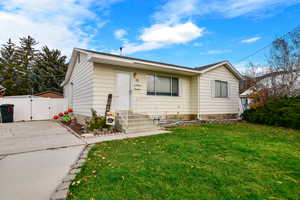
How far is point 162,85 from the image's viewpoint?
26.3 ft

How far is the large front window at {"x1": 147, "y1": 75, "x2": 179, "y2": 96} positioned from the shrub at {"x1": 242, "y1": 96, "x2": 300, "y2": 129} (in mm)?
4852

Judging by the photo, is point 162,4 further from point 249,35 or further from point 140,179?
point 140,179

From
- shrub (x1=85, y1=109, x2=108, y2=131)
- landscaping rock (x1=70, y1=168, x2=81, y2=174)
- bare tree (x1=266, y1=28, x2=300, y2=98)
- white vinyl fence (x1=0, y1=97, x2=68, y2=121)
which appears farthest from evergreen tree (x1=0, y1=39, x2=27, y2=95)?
bare tree (x1=266, y1=28, x2=300, y2=98)

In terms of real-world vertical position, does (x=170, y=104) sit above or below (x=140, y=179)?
above

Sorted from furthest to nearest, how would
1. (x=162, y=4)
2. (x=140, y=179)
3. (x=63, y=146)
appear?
(x=162, y=4)
(x=63, y=146)
(x=140, y=179)

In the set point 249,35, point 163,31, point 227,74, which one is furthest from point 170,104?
point 249,35

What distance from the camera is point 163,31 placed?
479 inches

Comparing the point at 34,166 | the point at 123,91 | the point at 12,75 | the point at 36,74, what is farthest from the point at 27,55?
the point at 34,166

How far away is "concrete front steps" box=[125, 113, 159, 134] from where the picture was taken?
229 inches

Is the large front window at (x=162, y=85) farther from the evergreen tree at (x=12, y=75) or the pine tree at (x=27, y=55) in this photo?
the evergreen tree at (x=12, y=75)

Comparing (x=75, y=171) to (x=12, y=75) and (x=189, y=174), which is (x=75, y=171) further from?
(x=12, y=75)

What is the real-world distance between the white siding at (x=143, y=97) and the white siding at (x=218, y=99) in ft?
1.97

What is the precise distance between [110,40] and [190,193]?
12.5 meters

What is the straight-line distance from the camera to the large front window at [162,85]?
302 inches
